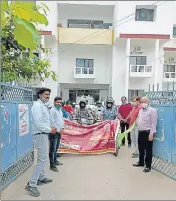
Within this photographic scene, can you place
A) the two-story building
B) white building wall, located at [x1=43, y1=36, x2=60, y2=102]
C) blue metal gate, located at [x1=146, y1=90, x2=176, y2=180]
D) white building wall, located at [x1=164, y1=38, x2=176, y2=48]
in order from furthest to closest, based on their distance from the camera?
white building wall, located at [x1=164, y1=38, x2=176, y2=48] < white building wall, located at [x1=43, y1=36, x2=60, y2=102] < the two-story building < blue metal gate, located at [x1=146, y1=90, x2=176, y2=180]

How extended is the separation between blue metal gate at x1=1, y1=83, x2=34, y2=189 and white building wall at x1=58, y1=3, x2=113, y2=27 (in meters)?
17.2

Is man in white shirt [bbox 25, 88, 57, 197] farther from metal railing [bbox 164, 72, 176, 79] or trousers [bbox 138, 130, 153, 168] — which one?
metal railing [bbox 164, 72, 176, 79]

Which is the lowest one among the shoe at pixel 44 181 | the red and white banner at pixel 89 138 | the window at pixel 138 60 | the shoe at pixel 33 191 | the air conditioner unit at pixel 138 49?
the shoe at pixel 44 181

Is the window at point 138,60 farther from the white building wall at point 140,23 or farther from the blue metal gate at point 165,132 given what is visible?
the blue metal gate at point 165,132

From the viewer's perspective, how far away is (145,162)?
5383mm

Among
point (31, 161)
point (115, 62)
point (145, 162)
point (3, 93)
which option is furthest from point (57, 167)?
point (115, 62)

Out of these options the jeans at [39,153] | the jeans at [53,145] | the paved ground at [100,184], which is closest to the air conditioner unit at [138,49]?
the paved ground at [100,184]

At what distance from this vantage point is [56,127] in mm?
5098

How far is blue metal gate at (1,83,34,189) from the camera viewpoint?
3.95 m

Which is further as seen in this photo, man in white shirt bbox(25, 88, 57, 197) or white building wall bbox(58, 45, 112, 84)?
white building wall bbox(58, 45, 112, 84)

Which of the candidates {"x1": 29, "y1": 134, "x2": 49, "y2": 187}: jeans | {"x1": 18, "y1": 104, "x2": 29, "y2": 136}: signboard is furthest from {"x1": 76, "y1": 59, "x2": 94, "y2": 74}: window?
{"x1": 29, "y1": 134, "x2": 49, "y2": 187}: jeans

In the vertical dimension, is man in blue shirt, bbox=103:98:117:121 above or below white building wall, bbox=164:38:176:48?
below

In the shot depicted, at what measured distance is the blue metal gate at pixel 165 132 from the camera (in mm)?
4707

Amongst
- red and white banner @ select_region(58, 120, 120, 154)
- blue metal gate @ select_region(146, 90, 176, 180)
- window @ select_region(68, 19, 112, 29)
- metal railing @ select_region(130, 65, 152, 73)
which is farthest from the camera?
window @ select_region(68, 19, 112, 29)
